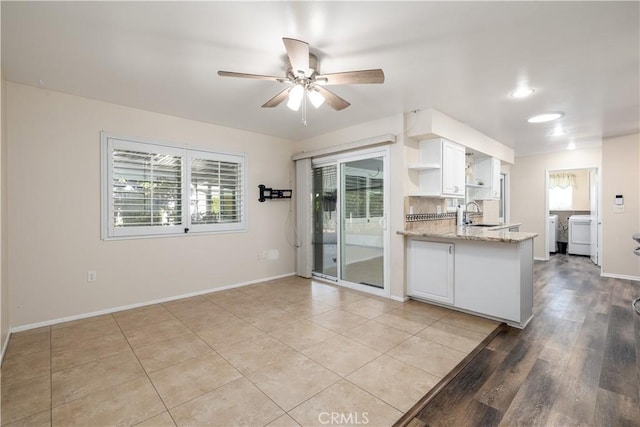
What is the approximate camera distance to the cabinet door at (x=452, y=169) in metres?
3.86

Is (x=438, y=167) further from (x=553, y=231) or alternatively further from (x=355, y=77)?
(x=553, y=231)

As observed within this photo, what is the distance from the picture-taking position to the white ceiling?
5.92ft

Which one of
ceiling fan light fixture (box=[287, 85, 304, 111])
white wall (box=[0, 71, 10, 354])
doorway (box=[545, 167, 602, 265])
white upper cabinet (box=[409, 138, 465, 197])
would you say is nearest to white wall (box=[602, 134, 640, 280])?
doorway (box=[545, 167, 602, 265])

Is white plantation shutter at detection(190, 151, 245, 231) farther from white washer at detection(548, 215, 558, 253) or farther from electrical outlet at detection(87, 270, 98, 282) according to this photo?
white washer at detection(548, 215, 558, 253)

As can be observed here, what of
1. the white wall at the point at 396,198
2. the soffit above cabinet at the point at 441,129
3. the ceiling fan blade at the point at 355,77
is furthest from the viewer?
the white wall at the point at 396,198

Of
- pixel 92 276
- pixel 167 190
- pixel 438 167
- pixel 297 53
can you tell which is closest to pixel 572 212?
pixel 438 167

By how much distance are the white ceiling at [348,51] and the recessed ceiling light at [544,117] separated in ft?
0.52

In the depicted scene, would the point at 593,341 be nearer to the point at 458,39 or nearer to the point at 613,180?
the point at 458,39

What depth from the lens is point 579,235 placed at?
6.88m

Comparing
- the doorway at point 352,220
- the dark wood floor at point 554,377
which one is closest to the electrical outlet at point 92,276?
the doorway at point 352,220

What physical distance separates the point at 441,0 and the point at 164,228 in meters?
3.72

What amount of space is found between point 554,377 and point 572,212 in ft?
24.4

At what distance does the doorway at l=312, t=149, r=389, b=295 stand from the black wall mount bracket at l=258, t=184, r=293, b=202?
0.49 metres

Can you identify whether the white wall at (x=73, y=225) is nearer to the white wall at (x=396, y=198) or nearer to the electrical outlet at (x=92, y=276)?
the electrical outlet at (x=92, y=276)
